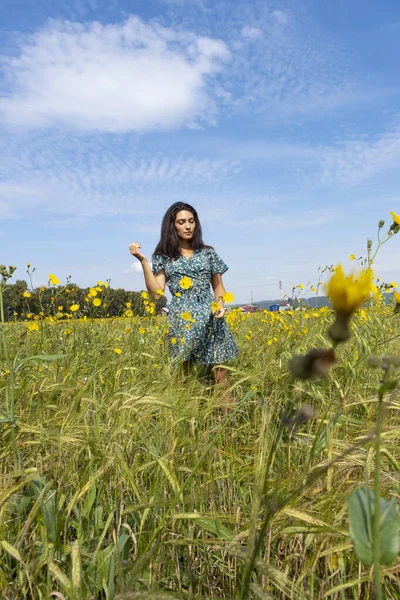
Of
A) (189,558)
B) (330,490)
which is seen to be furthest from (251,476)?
(189,558)

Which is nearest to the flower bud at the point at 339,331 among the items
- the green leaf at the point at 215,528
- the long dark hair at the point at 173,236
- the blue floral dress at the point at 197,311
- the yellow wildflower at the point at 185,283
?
the green leaf at the point at 215,528

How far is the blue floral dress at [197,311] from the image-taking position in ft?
10.6

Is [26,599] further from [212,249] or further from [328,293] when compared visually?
[212,249]

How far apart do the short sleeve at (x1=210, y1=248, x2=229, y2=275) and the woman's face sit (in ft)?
0.73

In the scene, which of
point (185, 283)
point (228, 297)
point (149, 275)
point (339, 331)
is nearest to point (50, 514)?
point (339, 331)

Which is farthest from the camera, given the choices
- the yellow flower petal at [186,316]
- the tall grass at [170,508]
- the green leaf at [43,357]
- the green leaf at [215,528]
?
the yellow flower petal at [186,316]

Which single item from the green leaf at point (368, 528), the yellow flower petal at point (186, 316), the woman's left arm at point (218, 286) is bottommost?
the green leaf at point (368, 528)

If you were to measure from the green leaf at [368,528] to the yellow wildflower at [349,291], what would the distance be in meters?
0.24

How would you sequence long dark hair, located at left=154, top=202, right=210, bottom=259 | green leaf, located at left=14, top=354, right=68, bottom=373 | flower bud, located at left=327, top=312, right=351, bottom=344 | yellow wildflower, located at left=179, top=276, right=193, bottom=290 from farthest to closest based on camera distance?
long dark hair, located at left=154, top=202, right=210, bottom=259, yellow wildflower, located at left=179, top=276, right=193, bottom=290, green leaf, located at left=14, top=354, right=68, bottom=373, flower bud, located at left=327, top=312, right=351, bottom=344

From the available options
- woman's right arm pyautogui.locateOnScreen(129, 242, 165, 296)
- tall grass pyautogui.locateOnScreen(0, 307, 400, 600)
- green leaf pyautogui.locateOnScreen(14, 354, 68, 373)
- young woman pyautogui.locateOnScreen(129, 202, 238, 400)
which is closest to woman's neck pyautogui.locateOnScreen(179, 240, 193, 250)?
young woman pyautogui.locateOnScreen(129, 202, 238, 400)

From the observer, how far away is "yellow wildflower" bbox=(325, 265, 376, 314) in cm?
54

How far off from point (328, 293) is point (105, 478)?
1018 millimetres

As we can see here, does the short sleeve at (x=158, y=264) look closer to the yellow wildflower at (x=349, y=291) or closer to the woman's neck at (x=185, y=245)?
the woman's neck at (x=185, y=245)

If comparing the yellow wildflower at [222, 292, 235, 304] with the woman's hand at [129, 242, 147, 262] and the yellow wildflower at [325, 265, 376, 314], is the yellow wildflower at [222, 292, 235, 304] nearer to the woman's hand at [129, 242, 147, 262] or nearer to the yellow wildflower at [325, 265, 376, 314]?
the woman's hand at [129, 242, 147, 262]
